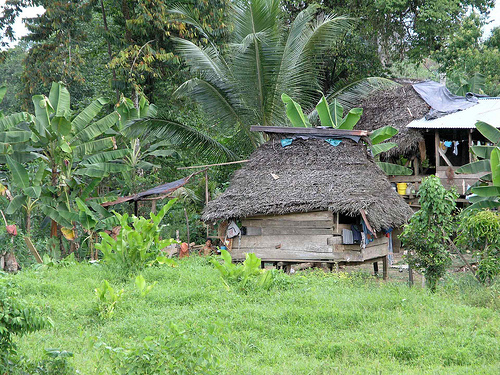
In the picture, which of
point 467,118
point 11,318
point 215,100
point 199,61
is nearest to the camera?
point 11,318

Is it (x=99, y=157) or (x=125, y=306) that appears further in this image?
(x=99, y=157)

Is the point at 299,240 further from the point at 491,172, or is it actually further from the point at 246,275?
the point at 491,172

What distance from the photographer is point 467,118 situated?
16.6 metres

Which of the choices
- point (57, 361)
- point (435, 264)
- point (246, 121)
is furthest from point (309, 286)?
point (246, 121)

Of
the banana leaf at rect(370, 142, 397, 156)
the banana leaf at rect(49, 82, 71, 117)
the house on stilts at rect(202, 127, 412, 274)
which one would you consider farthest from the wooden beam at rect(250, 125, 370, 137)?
the banana leaf at rect(49, 82, 71, 117)

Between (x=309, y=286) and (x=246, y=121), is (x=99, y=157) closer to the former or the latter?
(x=246, y=121)

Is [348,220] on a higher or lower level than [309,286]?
higher

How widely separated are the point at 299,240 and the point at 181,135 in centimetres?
519

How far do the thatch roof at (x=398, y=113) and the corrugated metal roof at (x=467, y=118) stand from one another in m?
0.38

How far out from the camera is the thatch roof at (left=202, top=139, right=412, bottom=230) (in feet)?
39.4

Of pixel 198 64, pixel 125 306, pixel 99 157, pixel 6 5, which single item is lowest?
pixel 125 306

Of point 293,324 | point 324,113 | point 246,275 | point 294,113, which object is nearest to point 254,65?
point 294,113

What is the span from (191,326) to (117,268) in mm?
4279

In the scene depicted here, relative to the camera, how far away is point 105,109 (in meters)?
18.2
